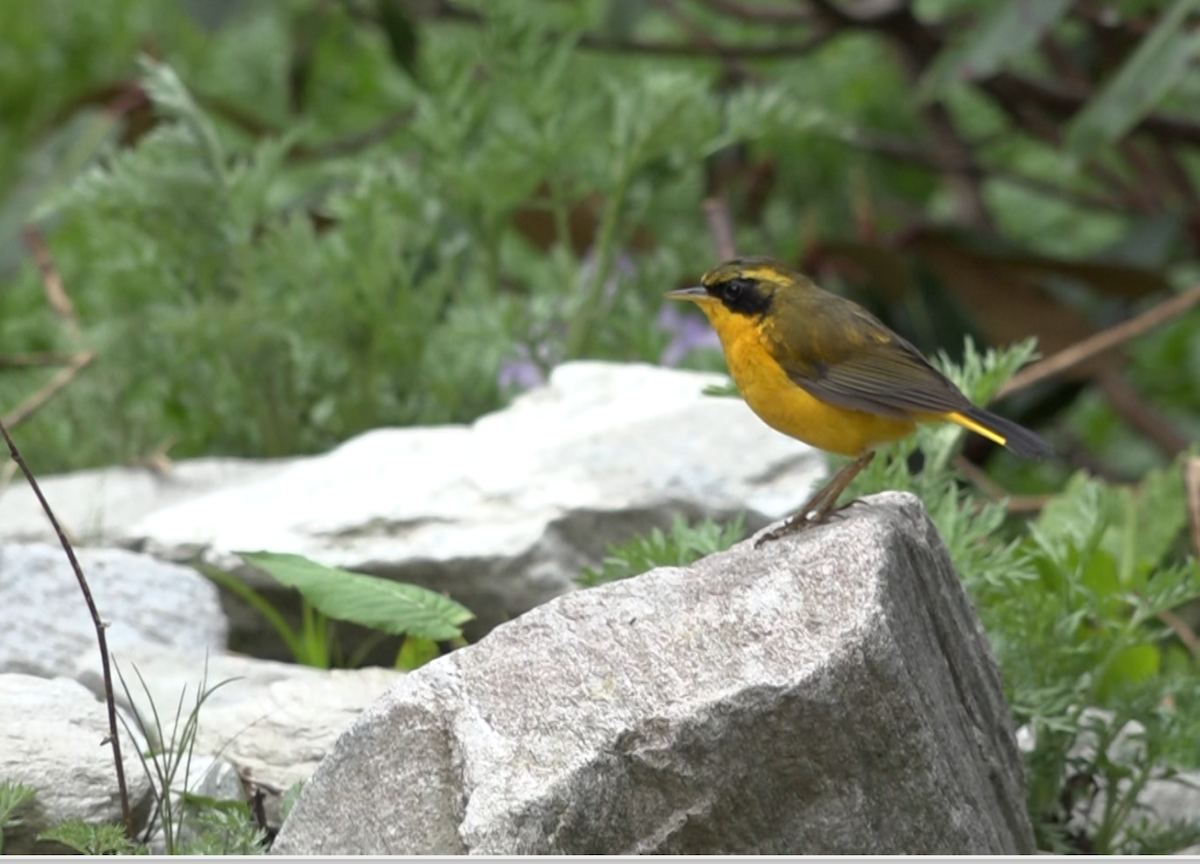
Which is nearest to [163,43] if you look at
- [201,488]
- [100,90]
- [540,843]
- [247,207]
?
[100,90]

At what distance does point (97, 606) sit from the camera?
134 inches

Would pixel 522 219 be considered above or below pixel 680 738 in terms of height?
below

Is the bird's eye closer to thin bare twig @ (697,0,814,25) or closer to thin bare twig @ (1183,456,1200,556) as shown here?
thin bare twig @ (1183,456,1200,556)

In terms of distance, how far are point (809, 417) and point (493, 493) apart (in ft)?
3.17

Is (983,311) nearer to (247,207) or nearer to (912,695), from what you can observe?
(247,207)

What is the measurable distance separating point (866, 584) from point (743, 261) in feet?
3.40

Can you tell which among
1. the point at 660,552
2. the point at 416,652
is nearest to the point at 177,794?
the point at 416,652

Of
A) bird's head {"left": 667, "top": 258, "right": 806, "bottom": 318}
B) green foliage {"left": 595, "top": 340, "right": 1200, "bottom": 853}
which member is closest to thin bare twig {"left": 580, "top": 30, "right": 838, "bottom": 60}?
bird's head {"left": 667, "top": 258, "right": 806, "bottom": 318}

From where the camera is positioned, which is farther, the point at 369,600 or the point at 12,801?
the point at 369,600

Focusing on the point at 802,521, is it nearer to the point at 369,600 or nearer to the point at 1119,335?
the point at 369,600

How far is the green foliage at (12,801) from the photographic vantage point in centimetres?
238

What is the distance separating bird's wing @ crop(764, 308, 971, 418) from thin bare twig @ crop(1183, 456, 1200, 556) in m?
1.01

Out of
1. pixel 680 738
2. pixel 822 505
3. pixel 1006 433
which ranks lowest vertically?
pixel 822 505

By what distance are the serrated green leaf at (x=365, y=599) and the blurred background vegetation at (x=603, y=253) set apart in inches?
35.8
